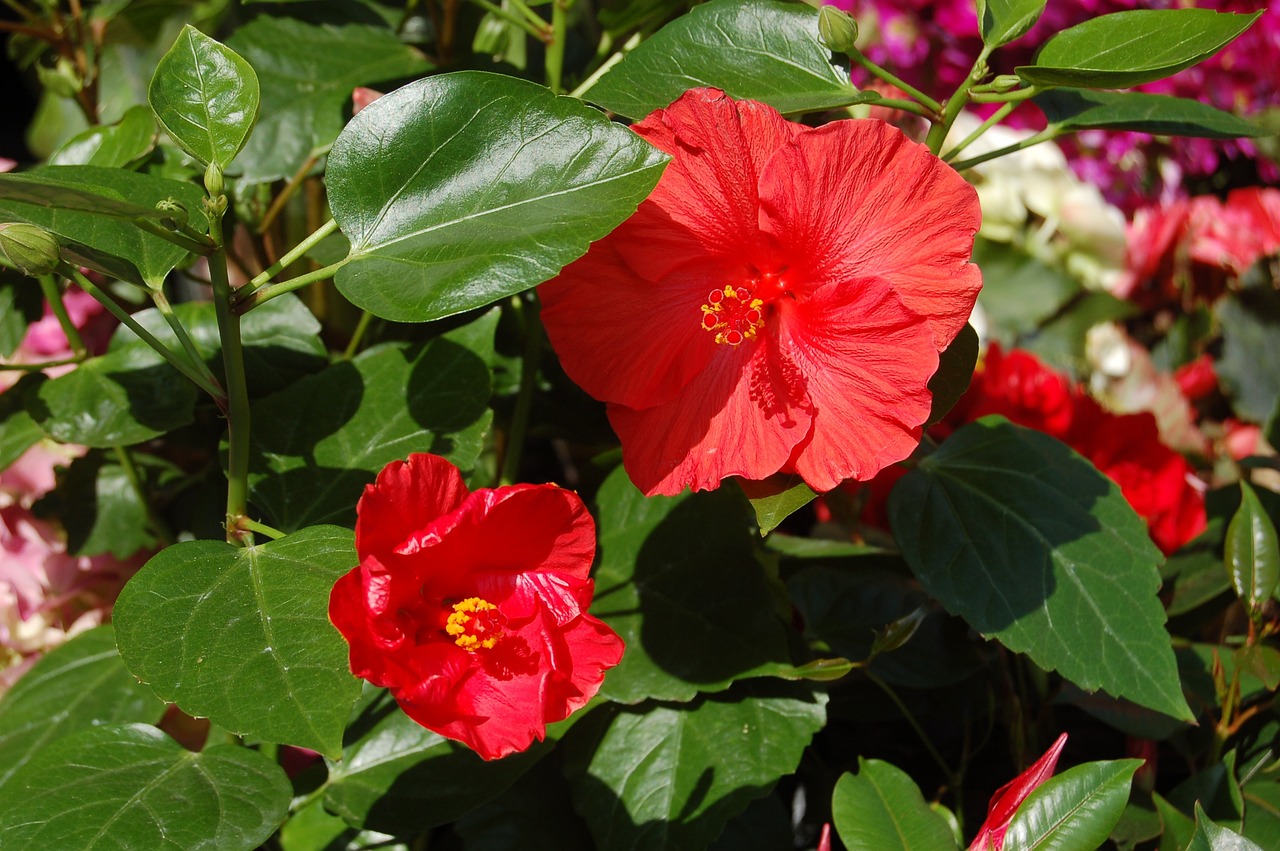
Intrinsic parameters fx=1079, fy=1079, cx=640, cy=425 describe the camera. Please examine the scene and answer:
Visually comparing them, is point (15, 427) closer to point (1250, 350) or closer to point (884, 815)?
point (884, 815)

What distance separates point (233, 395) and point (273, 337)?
19 cm

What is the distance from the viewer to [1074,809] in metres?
0.47

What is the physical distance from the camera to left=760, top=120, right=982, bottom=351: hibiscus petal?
499 mm

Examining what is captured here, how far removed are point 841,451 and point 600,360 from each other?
130 millimetres

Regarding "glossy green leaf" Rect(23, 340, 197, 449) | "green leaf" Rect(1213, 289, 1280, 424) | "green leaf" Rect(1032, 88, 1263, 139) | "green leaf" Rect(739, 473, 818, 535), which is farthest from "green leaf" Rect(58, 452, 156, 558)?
"green leaf" Rect(1213, 289, 1280, 424)

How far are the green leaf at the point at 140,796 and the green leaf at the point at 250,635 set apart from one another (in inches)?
3.2

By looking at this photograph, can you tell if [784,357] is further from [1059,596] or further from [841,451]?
[1059,596]

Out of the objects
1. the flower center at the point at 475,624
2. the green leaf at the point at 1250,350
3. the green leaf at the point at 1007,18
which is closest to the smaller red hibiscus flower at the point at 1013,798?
the flower center at the point at 475,624

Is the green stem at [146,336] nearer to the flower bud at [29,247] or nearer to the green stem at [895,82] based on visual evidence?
the flower bud at [29,247]

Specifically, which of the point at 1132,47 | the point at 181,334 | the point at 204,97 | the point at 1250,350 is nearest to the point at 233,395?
the point at 181,334

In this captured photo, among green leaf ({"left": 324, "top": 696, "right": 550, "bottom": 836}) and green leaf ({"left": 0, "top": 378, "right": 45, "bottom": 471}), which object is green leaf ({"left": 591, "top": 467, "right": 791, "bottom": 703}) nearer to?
green leaf ({"left": 324, "top": 696, "right": 550, "bottom": 836})

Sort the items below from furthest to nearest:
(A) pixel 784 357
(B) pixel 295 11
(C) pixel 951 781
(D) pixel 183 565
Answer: (B) pixel 295 11, (C) pixel 951 781, (A) pixel 784 357, (D) pixel 183 565

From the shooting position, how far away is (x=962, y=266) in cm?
51

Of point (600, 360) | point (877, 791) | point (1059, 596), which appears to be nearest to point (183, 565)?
point (600, 360)
